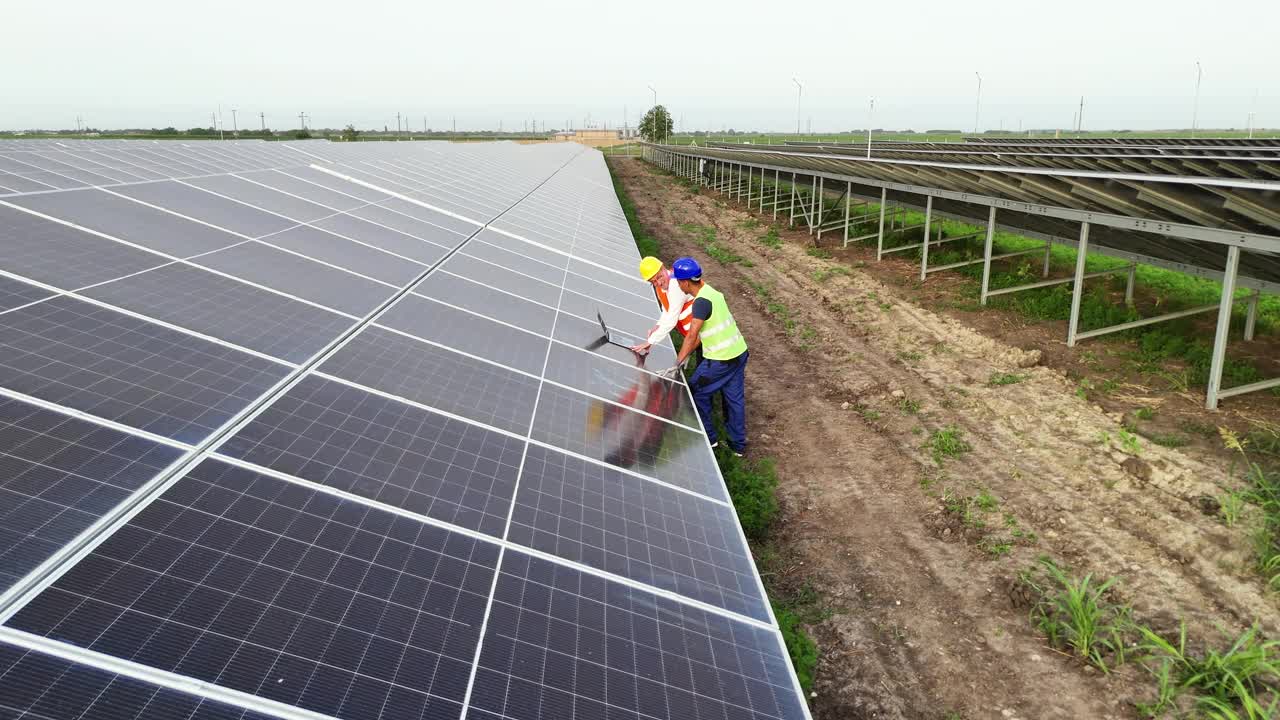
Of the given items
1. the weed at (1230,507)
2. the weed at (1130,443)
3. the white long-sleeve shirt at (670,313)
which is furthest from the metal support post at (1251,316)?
the white long-sleeve shirt at (670,313)

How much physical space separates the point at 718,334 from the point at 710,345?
0.64ft

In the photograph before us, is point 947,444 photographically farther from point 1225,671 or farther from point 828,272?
point 828,272

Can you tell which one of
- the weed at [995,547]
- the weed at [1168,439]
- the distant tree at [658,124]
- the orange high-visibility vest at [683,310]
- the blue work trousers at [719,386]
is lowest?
the weed at [995,547]

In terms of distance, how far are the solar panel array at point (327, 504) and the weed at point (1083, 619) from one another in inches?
143

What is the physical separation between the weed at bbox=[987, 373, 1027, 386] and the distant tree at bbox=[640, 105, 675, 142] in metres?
131

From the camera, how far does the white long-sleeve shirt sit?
8.80 meters

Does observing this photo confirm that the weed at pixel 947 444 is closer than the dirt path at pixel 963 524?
No

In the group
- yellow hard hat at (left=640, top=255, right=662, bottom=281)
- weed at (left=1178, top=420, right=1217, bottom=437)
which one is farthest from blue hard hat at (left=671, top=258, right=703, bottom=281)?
weed at (left=1178, top=420, right=1217, bottom=437)

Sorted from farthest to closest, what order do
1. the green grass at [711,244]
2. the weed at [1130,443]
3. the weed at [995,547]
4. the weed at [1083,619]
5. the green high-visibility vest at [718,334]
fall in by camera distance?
the green grass at [711,244] → the weed at [1130,443] → the green high-visibility vest at [718,334] → the weed at [995,547] → the weed at [1083,619]

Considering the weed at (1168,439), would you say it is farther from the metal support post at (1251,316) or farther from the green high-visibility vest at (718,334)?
the green high-visibility vest at (718,334)

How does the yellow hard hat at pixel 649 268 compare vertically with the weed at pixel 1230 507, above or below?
above

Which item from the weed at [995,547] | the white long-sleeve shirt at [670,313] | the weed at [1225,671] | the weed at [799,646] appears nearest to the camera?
the weed at [1225,671]

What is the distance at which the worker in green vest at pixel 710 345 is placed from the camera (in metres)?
8.94

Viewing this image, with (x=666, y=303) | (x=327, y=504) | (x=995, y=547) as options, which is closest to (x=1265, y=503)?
(x=995, y=547)
